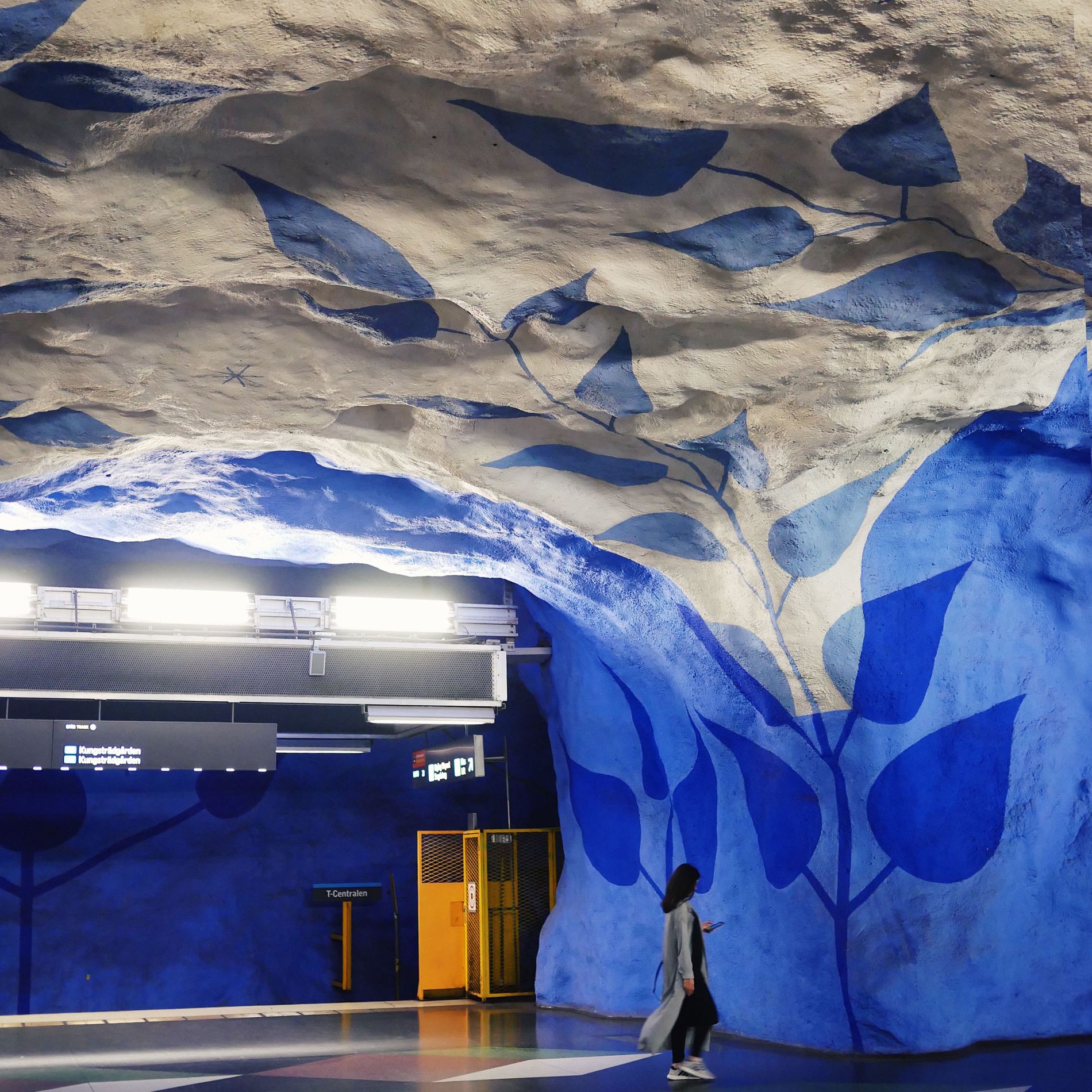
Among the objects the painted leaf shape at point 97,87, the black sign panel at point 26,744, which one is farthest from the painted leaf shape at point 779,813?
the black sign panel at point 26,744

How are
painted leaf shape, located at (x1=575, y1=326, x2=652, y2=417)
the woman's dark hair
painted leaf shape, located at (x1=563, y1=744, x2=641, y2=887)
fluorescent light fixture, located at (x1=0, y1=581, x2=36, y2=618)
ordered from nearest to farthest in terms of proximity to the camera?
painted leaf shape, located at (x1=575, y1=326, x2=652, y2=417) < the woman's dark hair < fluorescent light fixture, located at (x1=0, y1=581, x2=36, y2=618) < painted leaf shape, located at (x1=563, y1=744, x2=641, y2=887)

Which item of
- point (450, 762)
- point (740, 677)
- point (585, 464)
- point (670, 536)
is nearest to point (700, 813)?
point (740, 677)

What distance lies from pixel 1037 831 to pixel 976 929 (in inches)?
25.2

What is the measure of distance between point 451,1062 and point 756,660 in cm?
289

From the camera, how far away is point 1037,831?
21.1ft

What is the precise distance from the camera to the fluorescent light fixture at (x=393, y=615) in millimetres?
9438

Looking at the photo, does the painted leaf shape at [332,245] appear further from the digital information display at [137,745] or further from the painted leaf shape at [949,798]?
the digital information display at [137,745]

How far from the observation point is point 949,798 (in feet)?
21.1

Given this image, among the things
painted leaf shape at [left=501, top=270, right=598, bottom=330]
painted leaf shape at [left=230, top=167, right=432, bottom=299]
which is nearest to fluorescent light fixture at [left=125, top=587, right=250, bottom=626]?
painted leaf shape at [left=501, top=270, right=598, bottom=330]

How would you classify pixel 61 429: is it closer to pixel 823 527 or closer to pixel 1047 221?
pixel 823 527

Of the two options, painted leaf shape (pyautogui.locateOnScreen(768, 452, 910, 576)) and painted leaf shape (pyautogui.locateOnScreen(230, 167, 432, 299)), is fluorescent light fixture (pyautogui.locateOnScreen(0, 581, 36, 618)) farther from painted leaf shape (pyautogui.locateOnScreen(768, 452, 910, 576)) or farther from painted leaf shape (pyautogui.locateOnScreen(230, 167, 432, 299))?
painted leaf shape (pyautogui.locateOnScreen(768, 452, 910, 576))

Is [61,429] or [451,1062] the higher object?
[61,429]

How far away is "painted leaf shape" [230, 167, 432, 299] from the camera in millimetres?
4102

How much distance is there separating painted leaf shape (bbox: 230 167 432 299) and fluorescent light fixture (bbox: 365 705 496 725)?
5.80 meters
